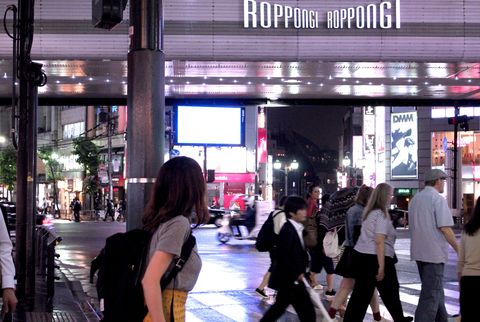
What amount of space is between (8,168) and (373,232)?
194 ft

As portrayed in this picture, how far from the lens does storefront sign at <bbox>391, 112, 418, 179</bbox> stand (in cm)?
5638

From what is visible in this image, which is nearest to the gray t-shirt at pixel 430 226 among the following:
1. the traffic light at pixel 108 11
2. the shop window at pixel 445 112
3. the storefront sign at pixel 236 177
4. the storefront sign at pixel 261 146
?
the traffic light at pixel 108 11

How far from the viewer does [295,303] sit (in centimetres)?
734

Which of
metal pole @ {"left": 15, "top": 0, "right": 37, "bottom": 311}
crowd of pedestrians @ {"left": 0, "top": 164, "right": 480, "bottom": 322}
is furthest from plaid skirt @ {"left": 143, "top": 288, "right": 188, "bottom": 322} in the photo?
metal pole @ {"left": 15, "top": 0, "right": 37, "bottom": 311}

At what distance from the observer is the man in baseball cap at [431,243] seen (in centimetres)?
751

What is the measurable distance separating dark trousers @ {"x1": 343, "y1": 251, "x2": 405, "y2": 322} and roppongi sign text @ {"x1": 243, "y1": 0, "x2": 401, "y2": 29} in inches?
276

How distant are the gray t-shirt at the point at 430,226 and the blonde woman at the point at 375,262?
0.46m

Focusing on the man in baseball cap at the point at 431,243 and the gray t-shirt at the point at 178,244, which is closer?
the gray t-shirt at the point at 178,244

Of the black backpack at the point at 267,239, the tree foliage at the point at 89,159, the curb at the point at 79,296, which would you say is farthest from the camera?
the tree foliage at the point at 89,159

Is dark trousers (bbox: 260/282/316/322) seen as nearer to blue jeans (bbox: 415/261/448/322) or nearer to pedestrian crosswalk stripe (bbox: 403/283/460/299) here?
blue jeans (bbox: 415/261/448/322)

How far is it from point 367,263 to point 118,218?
42142 millimetres

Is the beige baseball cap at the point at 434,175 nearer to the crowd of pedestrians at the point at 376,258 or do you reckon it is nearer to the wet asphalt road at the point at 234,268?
the crowd of pedestrians at the point at 376,258


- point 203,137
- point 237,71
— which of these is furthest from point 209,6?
point 203,137

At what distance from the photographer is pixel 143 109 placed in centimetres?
549
